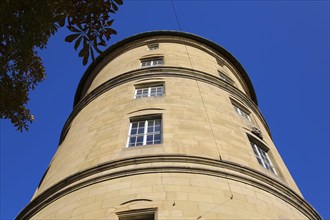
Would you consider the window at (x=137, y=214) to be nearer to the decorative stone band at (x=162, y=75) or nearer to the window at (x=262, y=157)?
the window at (x=262, y=157)

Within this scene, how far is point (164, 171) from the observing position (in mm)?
10555

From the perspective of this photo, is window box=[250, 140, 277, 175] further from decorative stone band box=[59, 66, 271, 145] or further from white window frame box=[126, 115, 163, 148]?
white window frame box=[126, 115, 163, 148]

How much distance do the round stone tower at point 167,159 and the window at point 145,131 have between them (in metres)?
0.04

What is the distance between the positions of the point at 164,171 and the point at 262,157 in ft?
19.2

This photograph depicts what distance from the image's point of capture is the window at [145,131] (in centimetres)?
1254

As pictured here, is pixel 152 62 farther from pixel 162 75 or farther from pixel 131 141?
pixel 131 141

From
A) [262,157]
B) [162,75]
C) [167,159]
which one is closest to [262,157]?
[262,157]

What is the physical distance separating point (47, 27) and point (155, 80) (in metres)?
11.2

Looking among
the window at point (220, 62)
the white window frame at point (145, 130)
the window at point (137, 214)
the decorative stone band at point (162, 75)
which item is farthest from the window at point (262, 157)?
the window at point (220, 62)

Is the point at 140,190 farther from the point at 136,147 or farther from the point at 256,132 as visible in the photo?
the point at 256,132

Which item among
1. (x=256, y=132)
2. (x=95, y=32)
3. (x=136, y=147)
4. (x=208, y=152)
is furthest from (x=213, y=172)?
(x=95, y=32)

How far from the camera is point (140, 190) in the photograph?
9.84m

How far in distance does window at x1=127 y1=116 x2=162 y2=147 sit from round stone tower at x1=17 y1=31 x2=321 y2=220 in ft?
0.13

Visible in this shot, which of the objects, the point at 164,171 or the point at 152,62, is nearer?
the point at 164,171
